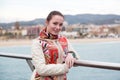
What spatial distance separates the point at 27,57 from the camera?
274 centimetres

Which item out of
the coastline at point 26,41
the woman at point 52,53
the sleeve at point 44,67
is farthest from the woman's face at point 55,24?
the coastline at point 26,41

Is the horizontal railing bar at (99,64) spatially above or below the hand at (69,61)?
below

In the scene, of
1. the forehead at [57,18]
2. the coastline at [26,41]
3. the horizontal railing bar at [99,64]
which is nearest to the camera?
the horizontal railing bar at [99,64]

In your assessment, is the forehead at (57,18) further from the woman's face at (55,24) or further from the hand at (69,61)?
the hand at (69,61)

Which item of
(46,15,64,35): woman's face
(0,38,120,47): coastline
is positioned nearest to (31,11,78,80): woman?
(46,15,64,35): woman's face

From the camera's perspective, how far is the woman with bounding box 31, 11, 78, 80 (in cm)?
211

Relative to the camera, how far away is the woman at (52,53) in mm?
2113

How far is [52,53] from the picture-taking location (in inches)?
83.4

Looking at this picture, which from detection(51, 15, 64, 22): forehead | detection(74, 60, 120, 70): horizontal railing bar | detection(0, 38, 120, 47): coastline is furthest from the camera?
detection(0, 38, 120, 47): coastline

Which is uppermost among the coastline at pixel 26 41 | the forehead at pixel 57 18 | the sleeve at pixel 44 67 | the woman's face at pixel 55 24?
the forehead at pixel 57 18

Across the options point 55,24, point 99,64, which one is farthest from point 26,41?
point 99,64

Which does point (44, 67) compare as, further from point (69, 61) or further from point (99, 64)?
point (99, 64)

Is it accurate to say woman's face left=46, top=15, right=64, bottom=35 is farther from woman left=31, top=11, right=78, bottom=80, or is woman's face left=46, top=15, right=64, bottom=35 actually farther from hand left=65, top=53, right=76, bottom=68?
hand left=65, top=53, right=76, bottom=68

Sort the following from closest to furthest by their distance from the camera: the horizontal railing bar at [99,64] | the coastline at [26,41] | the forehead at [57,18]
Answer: the horizontal railing bar at [99,64] → the forehead at [57,18] → the coastline at [26,41]
